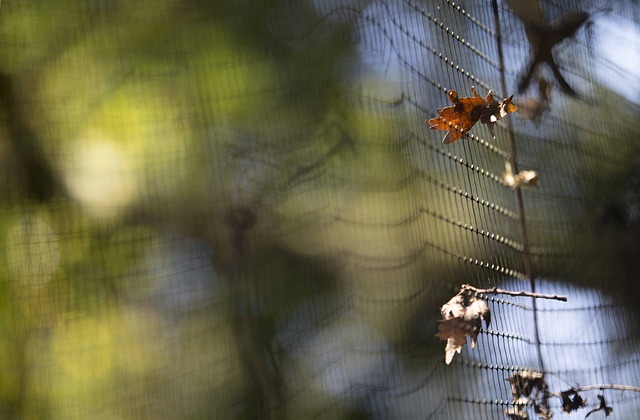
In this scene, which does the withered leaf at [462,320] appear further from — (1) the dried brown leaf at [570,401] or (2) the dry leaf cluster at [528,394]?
(1) the dried brown leaf at [570,401]

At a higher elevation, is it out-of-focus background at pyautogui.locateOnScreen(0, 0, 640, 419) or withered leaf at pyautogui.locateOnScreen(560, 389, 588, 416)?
out-of-focus background at pyautogui.locateOnScreen(0, 0, 640, 419)

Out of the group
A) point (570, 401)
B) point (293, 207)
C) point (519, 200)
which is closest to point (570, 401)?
Result: point (570, 401)

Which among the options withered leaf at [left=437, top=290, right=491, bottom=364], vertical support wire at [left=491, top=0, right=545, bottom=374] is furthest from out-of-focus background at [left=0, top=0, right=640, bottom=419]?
withered leaf at [left=437, top=290, right=491, bottom=364]

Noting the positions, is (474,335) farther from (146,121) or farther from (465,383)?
(146,121)

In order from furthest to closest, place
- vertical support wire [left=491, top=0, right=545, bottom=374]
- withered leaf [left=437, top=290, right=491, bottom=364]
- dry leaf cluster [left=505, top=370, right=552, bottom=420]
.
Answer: vertical support wire [left=491, top=0, right=545, bottom=374], dry leaf cluster [left=505, top=370, right=552, bottom=420], withered leaf [left=437, top=290, right=491, bottom=364]

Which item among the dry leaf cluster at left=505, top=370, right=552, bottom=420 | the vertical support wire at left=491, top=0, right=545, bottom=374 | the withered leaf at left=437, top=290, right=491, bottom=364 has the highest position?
the vertical support wire at left=491, top=0, right=545, bottom=374

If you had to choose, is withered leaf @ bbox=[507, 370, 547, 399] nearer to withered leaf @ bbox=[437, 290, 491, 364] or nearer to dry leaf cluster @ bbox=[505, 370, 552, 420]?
dry leaf cluster @ bbox=[505, 370, 552, 420]

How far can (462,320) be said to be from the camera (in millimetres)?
1006

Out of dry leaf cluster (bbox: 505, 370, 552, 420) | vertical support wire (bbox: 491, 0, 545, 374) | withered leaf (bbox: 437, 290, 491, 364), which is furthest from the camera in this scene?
vertical support wire (bbox: 491, 0, 545, 374)

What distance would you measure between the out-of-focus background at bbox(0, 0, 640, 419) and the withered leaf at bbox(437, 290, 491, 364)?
130 mm

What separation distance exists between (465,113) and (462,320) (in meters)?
0.28

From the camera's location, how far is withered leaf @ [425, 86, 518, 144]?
3.54ft

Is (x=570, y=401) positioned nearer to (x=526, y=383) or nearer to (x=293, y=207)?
(x=526, y=383)

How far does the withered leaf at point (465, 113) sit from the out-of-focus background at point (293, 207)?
80 mm
